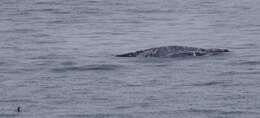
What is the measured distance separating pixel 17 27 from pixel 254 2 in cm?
1917

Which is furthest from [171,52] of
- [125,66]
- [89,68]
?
[89,68]

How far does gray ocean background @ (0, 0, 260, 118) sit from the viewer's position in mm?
25250

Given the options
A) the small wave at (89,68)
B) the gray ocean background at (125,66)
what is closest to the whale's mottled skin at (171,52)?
the gray ocean background at (125,66)

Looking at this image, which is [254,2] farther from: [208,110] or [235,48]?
[208,110]

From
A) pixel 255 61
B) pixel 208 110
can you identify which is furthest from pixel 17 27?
pixel 208 110

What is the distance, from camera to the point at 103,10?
5656 centimetres

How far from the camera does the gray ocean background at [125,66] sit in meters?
25.2

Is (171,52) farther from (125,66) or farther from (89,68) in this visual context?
(89,68)

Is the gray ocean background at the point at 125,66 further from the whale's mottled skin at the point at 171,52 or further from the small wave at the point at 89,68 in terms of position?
the whale's mottled skin at the point at 171,52

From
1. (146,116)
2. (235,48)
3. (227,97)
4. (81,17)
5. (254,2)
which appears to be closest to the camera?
(146,116)

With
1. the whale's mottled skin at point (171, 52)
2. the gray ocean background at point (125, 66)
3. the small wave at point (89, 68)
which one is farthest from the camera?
the whale's mottled skin at point (171, 52)

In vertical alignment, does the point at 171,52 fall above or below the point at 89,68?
below

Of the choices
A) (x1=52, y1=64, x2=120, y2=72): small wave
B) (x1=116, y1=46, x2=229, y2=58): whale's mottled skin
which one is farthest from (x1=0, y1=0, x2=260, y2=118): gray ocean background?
(x1=116, y1=46, x2=229, y2=58): whale's mottled skin

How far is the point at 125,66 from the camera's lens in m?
32.5
